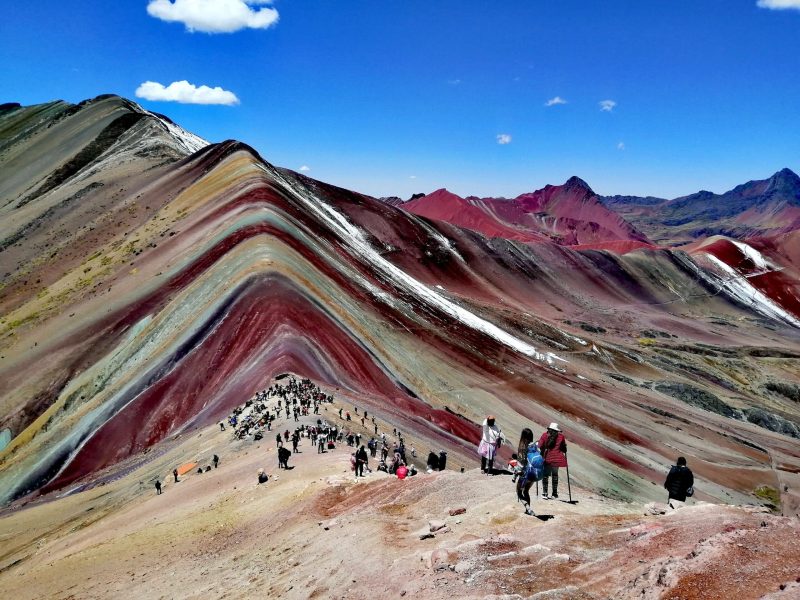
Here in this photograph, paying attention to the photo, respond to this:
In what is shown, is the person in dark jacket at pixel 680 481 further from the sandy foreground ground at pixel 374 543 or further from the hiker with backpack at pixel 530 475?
the hiker with backpack at pixel 530 475

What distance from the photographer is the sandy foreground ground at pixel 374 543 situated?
8.34 metres

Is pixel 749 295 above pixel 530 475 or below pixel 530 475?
above

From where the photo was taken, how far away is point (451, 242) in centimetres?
10031

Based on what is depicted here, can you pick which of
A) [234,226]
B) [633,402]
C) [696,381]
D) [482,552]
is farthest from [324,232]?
[482,552]

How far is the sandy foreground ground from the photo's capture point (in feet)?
27.3

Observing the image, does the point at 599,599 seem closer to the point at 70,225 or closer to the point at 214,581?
the point at 214,581

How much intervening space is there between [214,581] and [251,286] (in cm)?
2774

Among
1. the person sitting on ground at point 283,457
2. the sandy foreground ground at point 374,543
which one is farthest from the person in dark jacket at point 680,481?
the person sitting on ground at point 283,457

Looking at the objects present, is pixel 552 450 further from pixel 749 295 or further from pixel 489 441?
pixel 749 295

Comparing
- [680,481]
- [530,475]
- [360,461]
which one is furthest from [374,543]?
[680,481]

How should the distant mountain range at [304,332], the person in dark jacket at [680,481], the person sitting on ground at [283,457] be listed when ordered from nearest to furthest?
1. the person in dark jacket at [680,481]
2. the person sitting on ground at [283,457]
3. the distant mountain range at [304,332]

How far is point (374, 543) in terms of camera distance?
11594 mm

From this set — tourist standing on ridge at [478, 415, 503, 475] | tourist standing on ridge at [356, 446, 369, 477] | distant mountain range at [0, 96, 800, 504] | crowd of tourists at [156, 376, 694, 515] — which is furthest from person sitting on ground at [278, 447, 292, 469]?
tourist standing on ridge at [478, 415, 503, 475]

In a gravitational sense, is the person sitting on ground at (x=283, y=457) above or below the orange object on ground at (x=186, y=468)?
above
